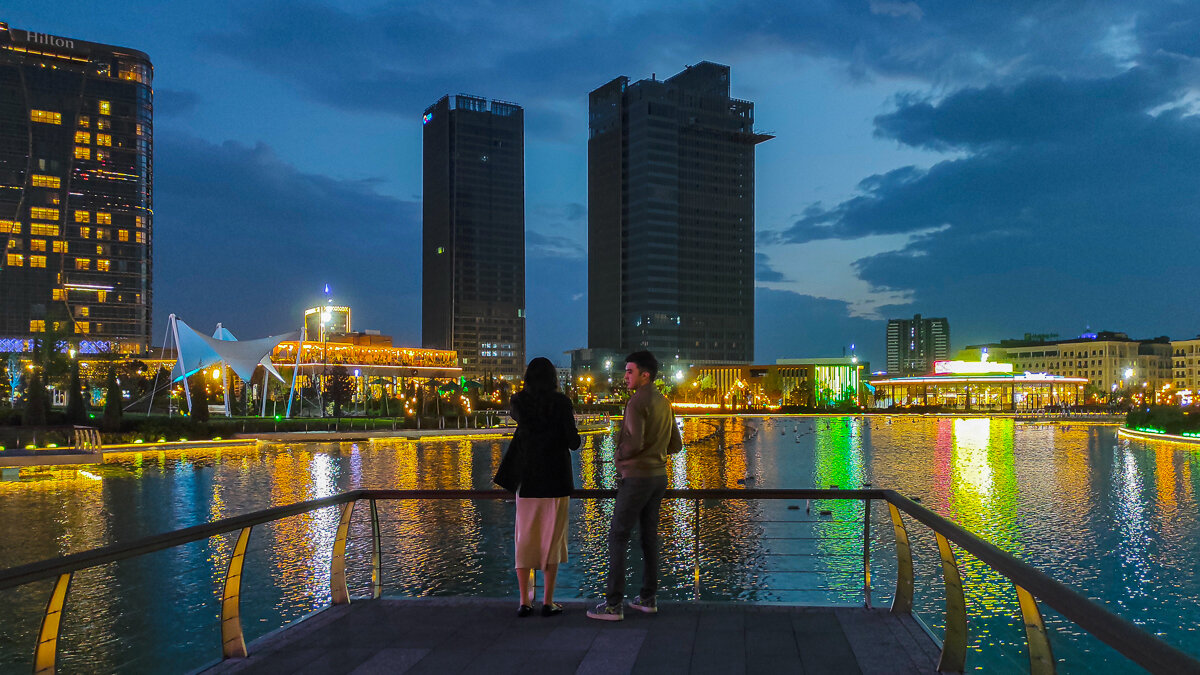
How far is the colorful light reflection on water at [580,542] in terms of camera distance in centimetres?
1127

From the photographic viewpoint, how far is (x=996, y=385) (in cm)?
13225

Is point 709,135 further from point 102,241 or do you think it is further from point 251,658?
point 251,658

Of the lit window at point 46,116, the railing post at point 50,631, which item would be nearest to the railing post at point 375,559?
the railing post at point 50,631

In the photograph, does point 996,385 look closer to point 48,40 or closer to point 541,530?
point 541,530

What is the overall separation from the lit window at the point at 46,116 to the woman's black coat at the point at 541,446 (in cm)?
14123

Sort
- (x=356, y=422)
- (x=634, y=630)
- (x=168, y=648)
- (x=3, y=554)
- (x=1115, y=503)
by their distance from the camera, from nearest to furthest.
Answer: (x=634, y=630), (x=168, y=648), (x=3, y=554), (x=1115, y=503), (x=356, y=422)

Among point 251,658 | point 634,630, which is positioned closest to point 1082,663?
point 634,630

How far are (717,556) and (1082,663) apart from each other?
6328 millimetres

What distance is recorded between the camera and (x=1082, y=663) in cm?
1067

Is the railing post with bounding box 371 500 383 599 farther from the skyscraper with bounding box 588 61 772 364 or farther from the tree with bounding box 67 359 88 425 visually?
the skyscraper with bounding box 588 61 772 364

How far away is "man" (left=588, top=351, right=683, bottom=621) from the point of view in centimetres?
624

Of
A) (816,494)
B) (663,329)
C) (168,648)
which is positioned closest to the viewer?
(816,494)

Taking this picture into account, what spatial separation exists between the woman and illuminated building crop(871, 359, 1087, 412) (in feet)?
409

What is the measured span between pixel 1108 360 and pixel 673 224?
84.1m
